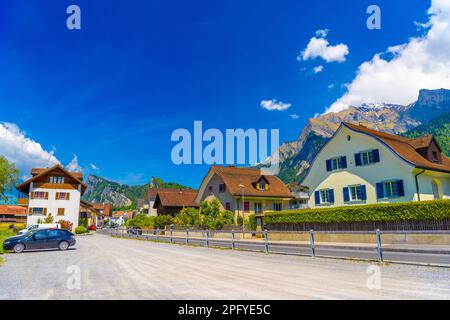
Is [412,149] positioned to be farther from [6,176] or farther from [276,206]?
[6,176]

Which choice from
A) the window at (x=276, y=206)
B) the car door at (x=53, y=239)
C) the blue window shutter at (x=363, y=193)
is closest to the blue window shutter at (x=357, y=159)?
the blue window shutter at (x=363, y=193)

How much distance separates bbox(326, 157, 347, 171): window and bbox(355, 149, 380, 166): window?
1446 millimetres

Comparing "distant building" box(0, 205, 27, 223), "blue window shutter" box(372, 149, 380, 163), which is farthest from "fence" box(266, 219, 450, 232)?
"distant building" box(0, 205, 27, 223)

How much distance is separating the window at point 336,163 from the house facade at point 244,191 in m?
11.8

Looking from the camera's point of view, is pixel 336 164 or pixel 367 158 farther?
pixel 336 164

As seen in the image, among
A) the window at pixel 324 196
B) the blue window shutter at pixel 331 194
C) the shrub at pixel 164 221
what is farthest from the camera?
the shrub at pixel 164 221

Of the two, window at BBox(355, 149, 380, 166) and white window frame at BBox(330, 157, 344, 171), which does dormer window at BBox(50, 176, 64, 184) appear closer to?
white window frame at BBox(330, 157, 344, 171)

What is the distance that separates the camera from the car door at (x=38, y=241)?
20328 mm

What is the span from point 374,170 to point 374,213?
24.4 ft

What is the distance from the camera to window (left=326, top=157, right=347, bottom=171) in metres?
34.8

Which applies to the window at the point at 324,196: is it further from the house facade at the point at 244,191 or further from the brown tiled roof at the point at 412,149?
the house facade at the point at 244,191

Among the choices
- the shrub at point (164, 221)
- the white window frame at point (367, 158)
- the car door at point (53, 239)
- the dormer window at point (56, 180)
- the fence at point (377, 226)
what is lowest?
the car door at point (53, 239)

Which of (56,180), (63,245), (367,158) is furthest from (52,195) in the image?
(367,158)

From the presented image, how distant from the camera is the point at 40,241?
67.7ft
